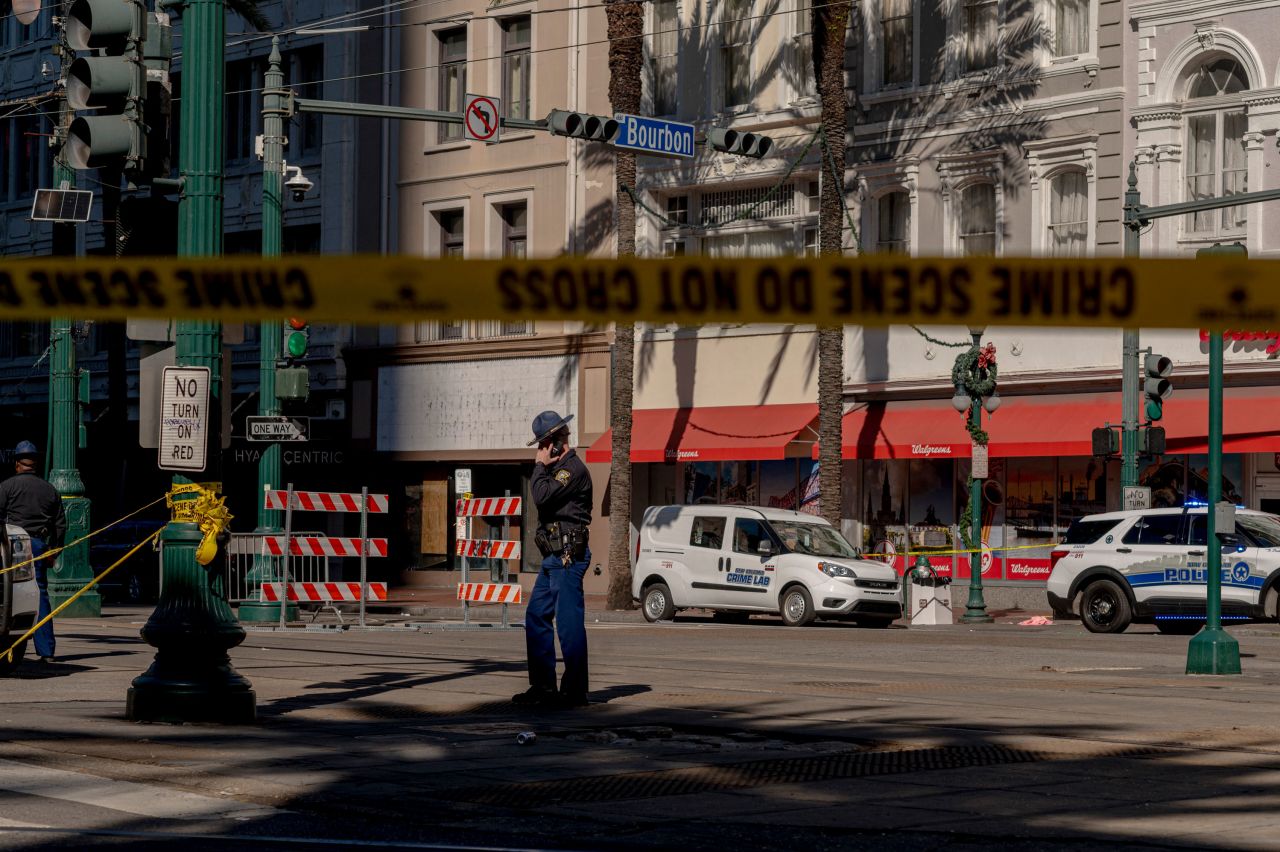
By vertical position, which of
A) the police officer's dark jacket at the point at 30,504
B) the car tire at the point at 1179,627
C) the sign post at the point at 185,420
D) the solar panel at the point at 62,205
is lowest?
the car tire at the point at 1179,627

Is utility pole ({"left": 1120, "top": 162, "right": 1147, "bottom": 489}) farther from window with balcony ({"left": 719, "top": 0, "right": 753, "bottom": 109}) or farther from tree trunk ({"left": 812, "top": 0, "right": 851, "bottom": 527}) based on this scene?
window with balcony ({"left": 719, "top": 0, "right": 753, "bottom": 109})

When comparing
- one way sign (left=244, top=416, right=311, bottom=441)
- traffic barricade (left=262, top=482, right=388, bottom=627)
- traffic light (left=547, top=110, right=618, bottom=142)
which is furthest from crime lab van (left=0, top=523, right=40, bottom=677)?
traffic light (left=547, top=110, right=618, bottom=142)

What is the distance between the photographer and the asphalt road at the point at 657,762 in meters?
7.41

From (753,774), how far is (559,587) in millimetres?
3346

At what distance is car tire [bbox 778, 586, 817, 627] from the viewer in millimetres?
27078

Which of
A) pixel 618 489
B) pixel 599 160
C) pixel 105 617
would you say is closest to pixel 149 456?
pixel 599 160

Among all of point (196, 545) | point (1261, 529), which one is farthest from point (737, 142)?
point (196, 545)

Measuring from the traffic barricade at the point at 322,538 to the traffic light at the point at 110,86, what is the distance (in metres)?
12.2

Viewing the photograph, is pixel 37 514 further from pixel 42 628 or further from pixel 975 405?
pixel 975 405

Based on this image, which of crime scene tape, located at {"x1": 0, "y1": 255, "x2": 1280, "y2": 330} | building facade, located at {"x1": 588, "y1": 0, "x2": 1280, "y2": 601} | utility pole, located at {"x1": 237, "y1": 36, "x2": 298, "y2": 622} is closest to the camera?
crime scene tape, located at {"x1": 0, "y1": 255, "x2": 1280, "y2": 330}

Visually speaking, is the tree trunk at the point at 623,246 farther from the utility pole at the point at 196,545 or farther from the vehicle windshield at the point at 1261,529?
the utility pole at the point at 196,545

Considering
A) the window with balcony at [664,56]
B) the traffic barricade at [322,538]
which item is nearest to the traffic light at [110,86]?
the traffic barricade at [322,538]

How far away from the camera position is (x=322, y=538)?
24.5m

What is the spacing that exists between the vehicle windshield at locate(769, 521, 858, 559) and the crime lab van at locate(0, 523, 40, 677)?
13646 mm
